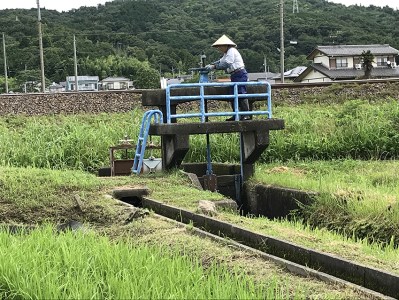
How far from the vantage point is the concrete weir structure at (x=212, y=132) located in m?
9.90

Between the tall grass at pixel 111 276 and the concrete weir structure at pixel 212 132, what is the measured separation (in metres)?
5.20

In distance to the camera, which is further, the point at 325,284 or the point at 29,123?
the point at 29,123

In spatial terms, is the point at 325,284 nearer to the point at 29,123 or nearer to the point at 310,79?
the point at 29,123

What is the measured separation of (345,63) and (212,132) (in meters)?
40.6

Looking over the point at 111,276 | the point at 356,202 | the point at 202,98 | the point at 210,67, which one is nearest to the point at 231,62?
the point at 210,67

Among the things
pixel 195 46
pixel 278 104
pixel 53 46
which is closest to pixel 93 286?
pixel 278 104

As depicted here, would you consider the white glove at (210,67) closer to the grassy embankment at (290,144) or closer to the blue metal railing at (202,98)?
the blue metal railing at (202,98)

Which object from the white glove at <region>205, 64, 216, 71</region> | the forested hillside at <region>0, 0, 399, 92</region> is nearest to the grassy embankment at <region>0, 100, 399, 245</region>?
the white glove at <region>205, 64, 216, 71</region>

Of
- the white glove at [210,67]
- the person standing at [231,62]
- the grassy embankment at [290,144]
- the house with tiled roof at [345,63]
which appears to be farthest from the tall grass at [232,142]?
the house with tiled roof at [345,63]

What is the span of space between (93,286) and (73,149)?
33.7ft

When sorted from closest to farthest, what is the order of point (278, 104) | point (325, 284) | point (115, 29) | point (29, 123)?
point (325, 284) → point (29, 123) → point (278, 104) → point (115, 29)

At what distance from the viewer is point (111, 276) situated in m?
3.80

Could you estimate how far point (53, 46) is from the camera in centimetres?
5162

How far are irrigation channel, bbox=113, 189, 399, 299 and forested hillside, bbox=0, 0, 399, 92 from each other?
151 feet
